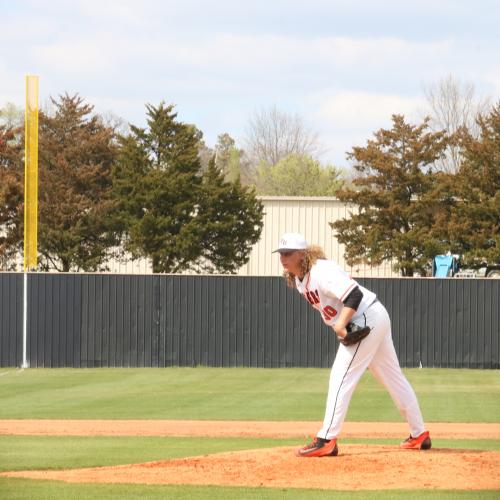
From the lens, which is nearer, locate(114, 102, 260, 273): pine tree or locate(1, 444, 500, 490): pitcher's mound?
locate(1, 444, 500, 490): pitcher's mound

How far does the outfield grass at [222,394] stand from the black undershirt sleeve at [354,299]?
671 centimetres

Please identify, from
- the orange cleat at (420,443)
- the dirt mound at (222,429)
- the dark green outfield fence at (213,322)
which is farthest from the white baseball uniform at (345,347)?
the dark green outfield fence at (213,322)

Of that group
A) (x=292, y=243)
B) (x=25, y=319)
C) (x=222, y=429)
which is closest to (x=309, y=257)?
(x=292, y=243)

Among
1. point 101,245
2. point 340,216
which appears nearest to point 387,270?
point 340,216

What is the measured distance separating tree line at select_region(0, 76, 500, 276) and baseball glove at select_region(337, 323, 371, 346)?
29.0 metres

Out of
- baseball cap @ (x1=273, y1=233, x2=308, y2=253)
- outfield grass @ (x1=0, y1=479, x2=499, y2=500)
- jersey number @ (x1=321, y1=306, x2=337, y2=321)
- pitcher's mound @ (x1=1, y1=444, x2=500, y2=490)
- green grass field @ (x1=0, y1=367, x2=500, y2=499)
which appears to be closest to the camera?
outfield grass @ (x1=0, y1=479, x2=499, y2=500)

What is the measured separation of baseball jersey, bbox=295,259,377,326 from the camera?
8148 millimetres

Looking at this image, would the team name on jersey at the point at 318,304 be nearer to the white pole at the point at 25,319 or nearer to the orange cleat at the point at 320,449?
the orange cleat at the point at 320,449

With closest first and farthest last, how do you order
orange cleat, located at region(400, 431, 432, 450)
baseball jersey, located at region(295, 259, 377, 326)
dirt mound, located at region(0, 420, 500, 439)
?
baseball jersey, located at region(295, 259, 377, 326), orange cleat, located at region(400, 431, 432, 450), dirt mound, located at region(0, 420, 500, 439)

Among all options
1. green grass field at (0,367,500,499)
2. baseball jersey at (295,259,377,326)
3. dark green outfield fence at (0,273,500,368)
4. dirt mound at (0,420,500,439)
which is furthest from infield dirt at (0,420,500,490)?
dark green outfield fence at (0,273,500,368)

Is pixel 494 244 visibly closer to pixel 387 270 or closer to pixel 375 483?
pixel 387 270

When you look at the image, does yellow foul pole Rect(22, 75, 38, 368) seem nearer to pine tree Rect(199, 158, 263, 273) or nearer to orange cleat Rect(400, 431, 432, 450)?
pine tree Rect(199, 158, 263, 273)

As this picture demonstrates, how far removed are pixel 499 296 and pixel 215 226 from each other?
1506 cm

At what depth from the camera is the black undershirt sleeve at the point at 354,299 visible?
816 centimetres
